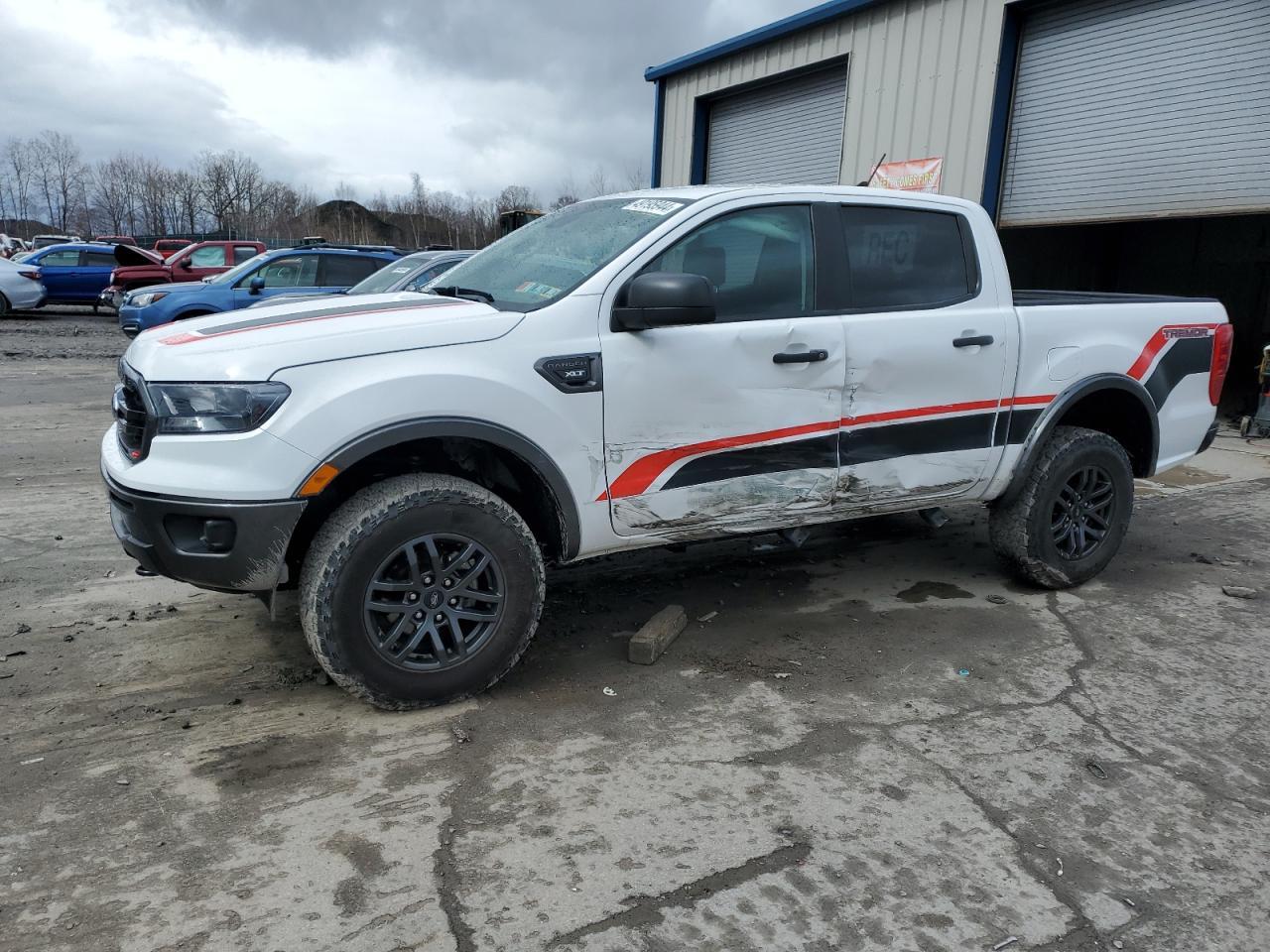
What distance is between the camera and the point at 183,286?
1279cm

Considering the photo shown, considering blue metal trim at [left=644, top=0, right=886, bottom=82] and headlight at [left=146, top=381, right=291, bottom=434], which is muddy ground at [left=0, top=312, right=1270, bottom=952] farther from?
blue metal trim at [left=644, top=0, right=886, bottom=82]

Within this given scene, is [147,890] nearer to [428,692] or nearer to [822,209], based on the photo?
[428,692]

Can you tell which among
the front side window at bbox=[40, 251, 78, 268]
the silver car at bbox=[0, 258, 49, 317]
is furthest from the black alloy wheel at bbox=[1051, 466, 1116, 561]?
the front side window at bbox=[40, 251, 78, 268]

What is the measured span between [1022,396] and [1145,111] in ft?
23.6

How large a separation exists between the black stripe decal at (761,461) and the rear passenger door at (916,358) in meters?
0.10

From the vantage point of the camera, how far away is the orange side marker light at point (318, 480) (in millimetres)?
2916

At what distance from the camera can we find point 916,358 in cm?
395

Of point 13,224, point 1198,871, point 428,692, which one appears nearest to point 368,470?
point 428,692

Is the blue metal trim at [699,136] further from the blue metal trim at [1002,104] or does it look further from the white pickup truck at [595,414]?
the white pickup truck at [595,414]

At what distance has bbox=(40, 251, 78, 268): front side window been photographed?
68.7ft

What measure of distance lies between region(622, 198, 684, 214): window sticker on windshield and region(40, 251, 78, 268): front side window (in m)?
21.7

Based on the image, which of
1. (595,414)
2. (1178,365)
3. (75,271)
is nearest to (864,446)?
(595,414)

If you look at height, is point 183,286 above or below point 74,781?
above

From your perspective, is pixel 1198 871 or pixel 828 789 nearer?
pixel 1198 871
